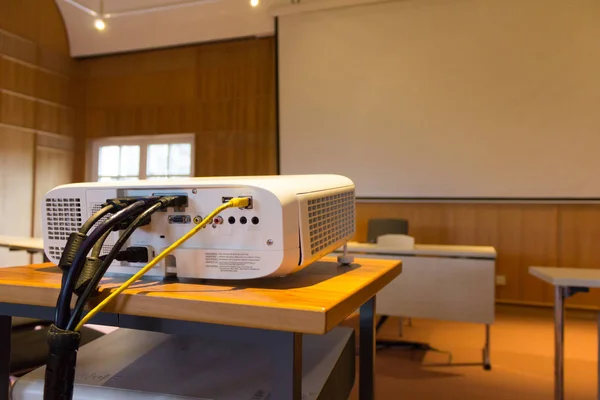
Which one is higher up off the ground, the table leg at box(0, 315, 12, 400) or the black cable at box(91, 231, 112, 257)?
the black cable at box(91, 231, 112, 257)

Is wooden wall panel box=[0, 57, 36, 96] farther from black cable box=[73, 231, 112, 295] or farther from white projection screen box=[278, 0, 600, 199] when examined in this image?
black cable box=[73, 231, 112, 295]

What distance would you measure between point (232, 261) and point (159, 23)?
5.28 meters

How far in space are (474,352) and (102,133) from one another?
15.9ft

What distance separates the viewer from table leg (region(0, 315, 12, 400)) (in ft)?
2.46

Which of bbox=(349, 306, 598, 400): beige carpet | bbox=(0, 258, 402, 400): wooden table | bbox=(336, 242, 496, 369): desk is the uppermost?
bbox=(0, 258, 402, 400): wooden table

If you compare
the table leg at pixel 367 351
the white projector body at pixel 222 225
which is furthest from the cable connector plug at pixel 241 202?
the table leg at pixel 367 351

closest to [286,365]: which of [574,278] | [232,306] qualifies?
[232,306]

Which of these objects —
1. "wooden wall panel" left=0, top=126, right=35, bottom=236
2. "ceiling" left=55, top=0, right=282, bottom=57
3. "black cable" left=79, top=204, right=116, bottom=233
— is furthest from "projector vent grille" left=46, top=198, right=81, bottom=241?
"wooden wall panel" left=0, top=126, right=35, bottom=236

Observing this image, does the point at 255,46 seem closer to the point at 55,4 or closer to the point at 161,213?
the point at 55,4

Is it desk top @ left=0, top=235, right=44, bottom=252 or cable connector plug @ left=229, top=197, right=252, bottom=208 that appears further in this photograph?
desk top @ left=0, top=235, right=44, bottom=252

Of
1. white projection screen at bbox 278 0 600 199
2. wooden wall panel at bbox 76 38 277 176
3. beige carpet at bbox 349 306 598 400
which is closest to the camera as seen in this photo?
beige carpet at bbox 349 306 598 400

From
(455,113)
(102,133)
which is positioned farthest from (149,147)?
(455,113)

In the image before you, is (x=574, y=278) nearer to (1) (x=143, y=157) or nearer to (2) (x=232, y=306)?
(2) (x=232, y=306)

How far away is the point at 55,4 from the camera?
5.25m
